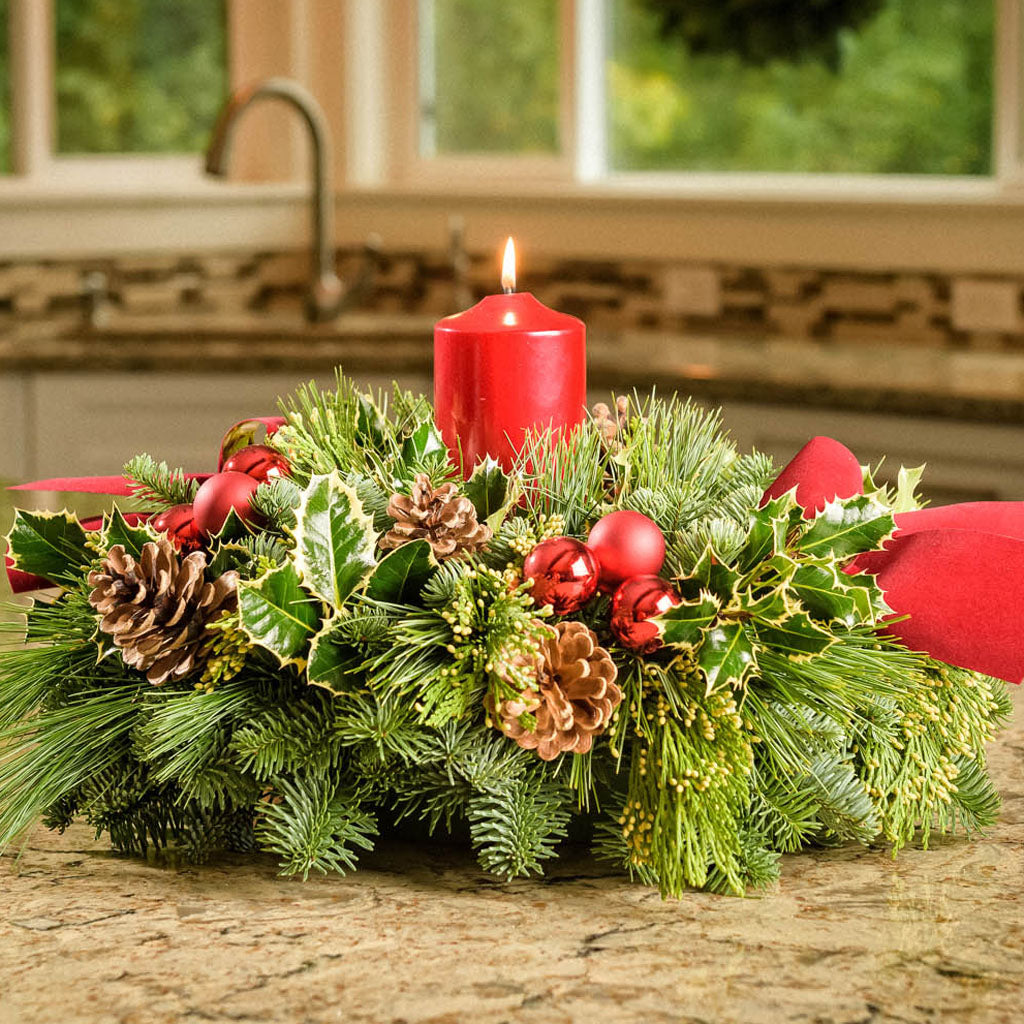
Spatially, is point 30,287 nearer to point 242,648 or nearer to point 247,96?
point 247,96

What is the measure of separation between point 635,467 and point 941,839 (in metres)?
0.20

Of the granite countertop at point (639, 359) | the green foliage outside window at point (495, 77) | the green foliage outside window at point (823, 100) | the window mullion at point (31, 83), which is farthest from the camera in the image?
the green foliage outside window at point (495, 77)

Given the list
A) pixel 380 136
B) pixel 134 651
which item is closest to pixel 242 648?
pixel 134 651

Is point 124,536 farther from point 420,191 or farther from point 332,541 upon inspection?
point 420,191

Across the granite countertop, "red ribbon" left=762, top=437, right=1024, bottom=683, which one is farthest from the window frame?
"red ribbon" left=762, top=437, right=1024, bottom=683

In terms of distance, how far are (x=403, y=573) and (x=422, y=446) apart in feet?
0.26

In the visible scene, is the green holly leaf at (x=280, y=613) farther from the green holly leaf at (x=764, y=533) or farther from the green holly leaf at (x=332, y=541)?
the green holly leaf at (x=764, y=533)

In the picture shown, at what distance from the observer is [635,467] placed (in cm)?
65

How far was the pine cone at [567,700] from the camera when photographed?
54 cm

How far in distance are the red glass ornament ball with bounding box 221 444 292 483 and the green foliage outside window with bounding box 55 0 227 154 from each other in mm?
2845

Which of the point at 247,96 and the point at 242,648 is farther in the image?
the point at 247,96

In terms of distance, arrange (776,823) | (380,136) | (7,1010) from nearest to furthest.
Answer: (7,1010) → (776,823) → (380,136)

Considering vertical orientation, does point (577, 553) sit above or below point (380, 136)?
below

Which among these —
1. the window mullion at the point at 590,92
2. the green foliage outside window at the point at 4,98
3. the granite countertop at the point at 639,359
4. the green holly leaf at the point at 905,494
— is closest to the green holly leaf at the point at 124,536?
the green holly leaf at the point at 905,494
